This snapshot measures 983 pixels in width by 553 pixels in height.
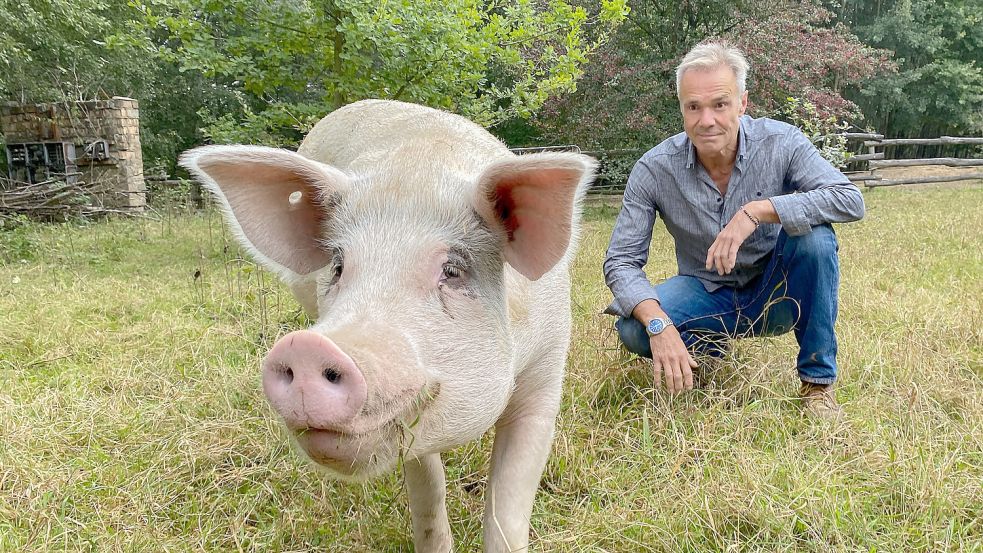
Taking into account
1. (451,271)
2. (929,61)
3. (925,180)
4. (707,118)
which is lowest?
(925,180)

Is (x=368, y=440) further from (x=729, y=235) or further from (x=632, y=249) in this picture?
(x=632, y=249)

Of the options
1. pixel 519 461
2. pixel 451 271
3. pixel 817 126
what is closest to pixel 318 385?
pixel 451 271

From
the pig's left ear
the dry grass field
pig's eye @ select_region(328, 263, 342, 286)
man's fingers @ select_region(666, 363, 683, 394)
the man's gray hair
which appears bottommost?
the dry grass field

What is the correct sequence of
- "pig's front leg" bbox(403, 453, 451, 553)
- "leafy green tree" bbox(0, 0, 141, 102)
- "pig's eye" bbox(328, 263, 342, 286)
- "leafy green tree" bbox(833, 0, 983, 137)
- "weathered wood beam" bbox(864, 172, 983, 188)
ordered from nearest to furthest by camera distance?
"pig's eye" bbox(328, 263, 342, 286)
"pig's front leg" bbox(403, 453, 451, 553)
"leafy green tree" bbox(0, 0, 141, 102)
"weathered wood beam" bbox(864, 172, 983, 188)
"leafy green tree" bbox(833, 0, 983, 137)

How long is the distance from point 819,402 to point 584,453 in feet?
3.23

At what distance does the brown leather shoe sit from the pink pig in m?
1.10

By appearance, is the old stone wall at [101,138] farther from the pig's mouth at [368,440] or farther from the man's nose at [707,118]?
the pig's mouth at [368,440]

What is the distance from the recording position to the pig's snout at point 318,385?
53.3 inches

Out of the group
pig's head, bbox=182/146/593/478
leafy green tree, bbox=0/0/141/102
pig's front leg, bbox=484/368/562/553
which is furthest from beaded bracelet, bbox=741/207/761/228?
leafy green tree, bbox=0/0/141/102

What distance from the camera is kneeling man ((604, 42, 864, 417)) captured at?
9.56ft

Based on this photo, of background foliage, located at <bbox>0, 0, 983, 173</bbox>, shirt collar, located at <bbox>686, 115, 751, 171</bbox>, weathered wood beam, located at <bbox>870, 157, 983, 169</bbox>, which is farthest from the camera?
weathered wood beam, located at <bbox>870, 157, 983, 169</bbox>

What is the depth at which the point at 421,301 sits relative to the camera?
169 cm

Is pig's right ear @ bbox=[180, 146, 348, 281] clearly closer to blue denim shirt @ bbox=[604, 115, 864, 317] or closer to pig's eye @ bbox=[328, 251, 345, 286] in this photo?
pig's eye @ bbox=[328, 251, 345, 286]

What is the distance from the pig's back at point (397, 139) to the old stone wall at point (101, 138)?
403 inches
